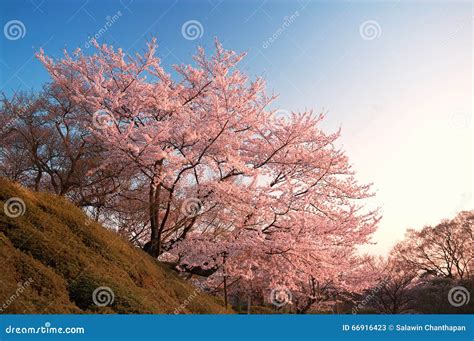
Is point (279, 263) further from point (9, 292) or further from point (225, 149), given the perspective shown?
point (9, 292)

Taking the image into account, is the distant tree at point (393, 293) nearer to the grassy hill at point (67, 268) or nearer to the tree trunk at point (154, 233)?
the tree trunk at point (154, 233)

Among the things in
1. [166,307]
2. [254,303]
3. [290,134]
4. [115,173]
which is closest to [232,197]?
[290,134]

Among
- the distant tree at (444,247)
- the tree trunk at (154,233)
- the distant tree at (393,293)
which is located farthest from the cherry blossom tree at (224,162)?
the distant tree at (444,247)

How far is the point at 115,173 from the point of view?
1911cm

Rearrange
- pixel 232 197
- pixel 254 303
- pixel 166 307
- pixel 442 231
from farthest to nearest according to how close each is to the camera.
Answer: pixel 442 231, pixel 254 303, pixel 232 197, pixel 166 307

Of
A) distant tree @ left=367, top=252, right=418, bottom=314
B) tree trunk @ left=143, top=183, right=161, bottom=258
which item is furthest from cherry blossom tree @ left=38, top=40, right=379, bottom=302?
distant tree @ left=367, top=252, right=418, bottom=314

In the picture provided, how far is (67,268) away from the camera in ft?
33.1

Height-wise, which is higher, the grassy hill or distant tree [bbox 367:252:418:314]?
distant tree [bbox 367:252:418:314]

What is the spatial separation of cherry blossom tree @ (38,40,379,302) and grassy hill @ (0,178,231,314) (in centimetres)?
252

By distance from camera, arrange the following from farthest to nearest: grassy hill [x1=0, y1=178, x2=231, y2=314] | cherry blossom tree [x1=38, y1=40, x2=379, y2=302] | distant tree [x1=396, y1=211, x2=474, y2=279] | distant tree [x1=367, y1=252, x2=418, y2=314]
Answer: distant tree [x1=396, y1=211, x2=474, y2=279] < distant tree [x1=367, y1=252, x2=418, y2=314] < cherry blossom tree [x1=38, y1=40, x2=379, y2=302] < grassy hill [x1=0, y1=178, x2=231, y2=314]

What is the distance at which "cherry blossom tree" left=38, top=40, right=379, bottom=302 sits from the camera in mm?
14984

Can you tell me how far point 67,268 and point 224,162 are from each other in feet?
26.8

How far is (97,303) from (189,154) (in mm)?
7084

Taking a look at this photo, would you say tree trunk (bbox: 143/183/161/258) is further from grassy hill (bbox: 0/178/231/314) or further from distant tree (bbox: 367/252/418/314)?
distant tree (bbox: 367/252/418/314)
